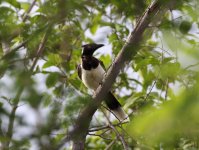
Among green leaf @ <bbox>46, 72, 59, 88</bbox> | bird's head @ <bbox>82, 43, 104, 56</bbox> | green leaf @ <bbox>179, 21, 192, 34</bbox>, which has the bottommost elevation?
bird's head @ <bbox>82, 43, 104, 56</bbox>

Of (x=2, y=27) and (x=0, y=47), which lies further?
(x=0, y=47)

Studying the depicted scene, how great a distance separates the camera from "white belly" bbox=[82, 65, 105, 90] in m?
5.32

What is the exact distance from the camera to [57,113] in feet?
4.90

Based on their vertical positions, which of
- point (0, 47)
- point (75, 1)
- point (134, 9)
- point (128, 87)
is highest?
point (75, 1)

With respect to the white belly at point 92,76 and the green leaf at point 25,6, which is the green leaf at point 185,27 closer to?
the white belly at point 92,76

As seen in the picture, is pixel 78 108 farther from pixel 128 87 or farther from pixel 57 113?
pixel 128 87

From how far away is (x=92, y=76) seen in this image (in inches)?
211

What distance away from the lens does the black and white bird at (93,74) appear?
531 centimetres

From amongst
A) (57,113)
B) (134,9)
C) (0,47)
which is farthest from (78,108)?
(0,47)

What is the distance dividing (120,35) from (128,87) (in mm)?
998

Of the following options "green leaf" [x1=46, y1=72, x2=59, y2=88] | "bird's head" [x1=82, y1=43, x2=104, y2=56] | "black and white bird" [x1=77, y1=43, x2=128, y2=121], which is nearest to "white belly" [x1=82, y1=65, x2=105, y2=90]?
"black and white bird" [x1=77, y1=43, x2=128, y2=121]

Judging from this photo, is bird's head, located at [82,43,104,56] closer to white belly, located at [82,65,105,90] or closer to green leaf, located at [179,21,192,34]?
white belly, located at [82,65,105,90]

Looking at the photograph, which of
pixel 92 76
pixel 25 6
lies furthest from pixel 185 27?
Answer: pixel 25 6

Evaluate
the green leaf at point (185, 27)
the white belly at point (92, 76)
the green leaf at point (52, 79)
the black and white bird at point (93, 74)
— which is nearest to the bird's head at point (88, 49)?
the black and white bird at point (93, 74)
